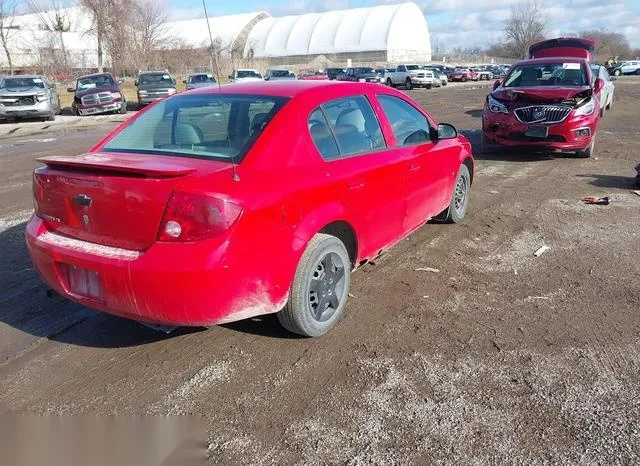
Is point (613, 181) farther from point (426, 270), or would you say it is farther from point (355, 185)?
point (355, 185)

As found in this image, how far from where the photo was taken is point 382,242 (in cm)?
438

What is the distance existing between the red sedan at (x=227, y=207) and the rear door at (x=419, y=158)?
208mm

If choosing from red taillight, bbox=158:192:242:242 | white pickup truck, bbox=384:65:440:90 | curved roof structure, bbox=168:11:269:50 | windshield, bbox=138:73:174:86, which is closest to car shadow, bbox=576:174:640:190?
red taillight, bbox=158:192:242:242

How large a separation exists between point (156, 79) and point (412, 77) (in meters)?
21.7

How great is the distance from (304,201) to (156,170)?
88 centimetres

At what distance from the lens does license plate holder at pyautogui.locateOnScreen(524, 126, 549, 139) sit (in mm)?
9469

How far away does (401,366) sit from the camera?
3.37 m

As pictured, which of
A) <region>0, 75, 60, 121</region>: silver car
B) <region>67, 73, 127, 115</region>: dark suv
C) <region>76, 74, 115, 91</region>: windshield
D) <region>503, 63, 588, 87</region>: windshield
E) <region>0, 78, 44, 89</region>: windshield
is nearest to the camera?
<region>503, 63, 588, 87</region>: windshield

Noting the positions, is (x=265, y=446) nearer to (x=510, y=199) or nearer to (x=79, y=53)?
(x=510, y=199)

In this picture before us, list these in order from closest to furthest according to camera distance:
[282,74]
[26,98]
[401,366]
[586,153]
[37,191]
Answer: [401,366] < [37,191] < [586,153] < [26,98] < [282,74]

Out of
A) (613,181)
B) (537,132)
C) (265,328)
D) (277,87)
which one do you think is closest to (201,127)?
(277,87)

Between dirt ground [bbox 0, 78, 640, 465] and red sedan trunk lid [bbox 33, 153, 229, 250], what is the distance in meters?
0.84

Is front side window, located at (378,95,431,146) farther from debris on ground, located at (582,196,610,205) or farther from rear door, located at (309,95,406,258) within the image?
debris on ground, located at (582,196,610,205)

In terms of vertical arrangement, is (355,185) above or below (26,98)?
below
